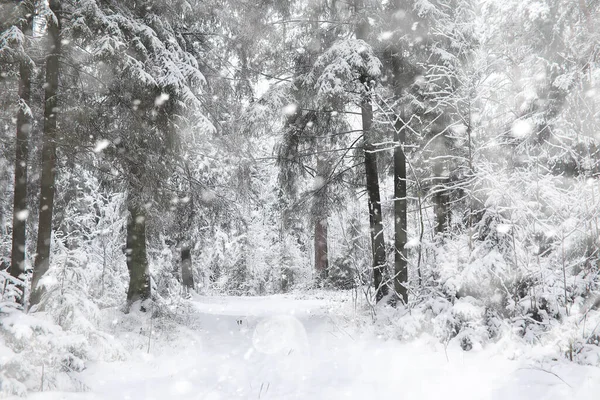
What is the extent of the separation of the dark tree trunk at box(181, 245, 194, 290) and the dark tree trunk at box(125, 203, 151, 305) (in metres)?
9.41

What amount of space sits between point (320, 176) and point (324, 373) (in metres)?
6.16

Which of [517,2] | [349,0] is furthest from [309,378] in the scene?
[349,0]

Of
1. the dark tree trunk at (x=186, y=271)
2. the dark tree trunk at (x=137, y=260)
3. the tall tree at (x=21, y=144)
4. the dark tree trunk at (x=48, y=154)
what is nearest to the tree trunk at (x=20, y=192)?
the tall tree at (x=21, y=144)

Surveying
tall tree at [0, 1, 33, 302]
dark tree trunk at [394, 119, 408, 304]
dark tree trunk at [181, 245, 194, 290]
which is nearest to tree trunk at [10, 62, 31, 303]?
tall tree at [0, 1, 33, 302]

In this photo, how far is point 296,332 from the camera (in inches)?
349

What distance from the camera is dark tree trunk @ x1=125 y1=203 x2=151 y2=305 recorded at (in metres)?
9.17

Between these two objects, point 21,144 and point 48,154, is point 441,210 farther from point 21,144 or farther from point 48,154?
point 21,144

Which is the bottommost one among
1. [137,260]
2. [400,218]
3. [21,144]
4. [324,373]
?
[324,373]

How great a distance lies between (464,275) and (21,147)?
8.91 metres

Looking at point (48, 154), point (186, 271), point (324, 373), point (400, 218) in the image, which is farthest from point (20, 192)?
point (186, 271)

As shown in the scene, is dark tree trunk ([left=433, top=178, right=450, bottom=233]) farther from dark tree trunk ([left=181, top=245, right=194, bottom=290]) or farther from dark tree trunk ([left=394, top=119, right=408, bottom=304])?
dark tree trunk ([left=181, top=245, right=194, bottom=290])

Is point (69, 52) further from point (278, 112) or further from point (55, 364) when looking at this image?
point (55, 364)

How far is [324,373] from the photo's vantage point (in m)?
5.64

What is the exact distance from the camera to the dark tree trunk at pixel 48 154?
23.2 ft
